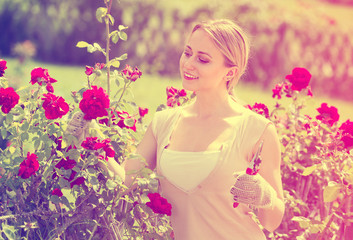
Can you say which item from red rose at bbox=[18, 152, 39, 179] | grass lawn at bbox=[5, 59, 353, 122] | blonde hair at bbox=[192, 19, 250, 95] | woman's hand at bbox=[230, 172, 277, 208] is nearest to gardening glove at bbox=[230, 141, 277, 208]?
woman's hand at bbox=[230, 172, 277, 208]

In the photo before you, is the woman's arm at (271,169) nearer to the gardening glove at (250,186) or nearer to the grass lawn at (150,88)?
the gardening glove at (250,186)

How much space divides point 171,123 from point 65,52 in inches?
335

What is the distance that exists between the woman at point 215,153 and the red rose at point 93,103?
A: 0.98ft

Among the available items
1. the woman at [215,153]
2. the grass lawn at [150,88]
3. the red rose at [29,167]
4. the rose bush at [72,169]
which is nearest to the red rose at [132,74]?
the rose bush at [72,169]

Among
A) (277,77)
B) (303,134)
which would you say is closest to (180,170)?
(303,134)

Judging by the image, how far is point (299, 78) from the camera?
3852 millimetres

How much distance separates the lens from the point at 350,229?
11.1 feet

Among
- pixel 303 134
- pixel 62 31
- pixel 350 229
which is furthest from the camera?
pixel 62 31

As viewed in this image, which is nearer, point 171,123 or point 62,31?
point 171,123

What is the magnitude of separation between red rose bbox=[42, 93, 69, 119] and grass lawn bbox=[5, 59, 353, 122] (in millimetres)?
5553

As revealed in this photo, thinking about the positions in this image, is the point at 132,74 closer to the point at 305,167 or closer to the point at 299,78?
the point at 299,78

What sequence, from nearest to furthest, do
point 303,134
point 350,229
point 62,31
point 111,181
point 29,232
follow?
point 111,181
point 29,232
point 350,229
point 303,134
point 62,31

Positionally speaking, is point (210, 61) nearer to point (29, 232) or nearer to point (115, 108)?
point (115, 108)

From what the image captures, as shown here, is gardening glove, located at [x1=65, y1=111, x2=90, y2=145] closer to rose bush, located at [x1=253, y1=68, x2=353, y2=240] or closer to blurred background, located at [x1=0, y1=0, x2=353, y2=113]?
rose bush, located at [x1=253, y1=68, x2=353, y2=240]
